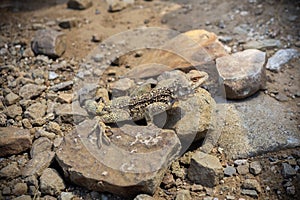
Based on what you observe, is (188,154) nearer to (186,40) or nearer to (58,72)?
(186,40)

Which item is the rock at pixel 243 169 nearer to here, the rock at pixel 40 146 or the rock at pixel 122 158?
the rock at pixel 122 158

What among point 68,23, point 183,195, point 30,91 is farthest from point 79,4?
point 183,195

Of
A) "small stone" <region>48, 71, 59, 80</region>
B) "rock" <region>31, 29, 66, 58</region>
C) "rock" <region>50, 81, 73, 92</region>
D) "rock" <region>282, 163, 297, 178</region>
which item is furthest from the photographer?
"rock" <region>31, 29, 66, 58</region>

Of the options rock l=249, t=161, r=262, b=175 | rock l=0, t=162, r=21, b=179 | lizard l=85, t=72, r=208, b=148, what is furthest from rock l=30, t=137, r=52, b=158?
rock l=249, t=161, r=262, b=175

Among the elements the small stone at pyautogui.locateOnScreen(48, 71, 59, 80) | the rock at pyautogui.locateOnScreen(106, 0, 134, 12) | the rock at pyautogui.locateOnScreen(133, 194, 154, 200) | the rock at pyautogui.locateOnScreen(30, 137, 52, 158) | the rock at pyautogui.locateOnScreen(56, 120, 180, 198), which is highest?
the rock at pyautogui.locateOnScreen(106, 0, 134, 12)

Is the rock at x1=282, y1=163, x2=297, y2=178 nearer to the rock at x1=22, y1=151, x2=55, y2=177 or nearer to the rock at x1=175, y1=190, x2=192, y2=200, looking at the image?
the rock at x1=175, y1=190, x2=192, y2=200

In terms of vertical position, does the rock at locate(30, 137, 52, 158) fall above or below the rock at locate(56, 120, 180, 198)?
below
